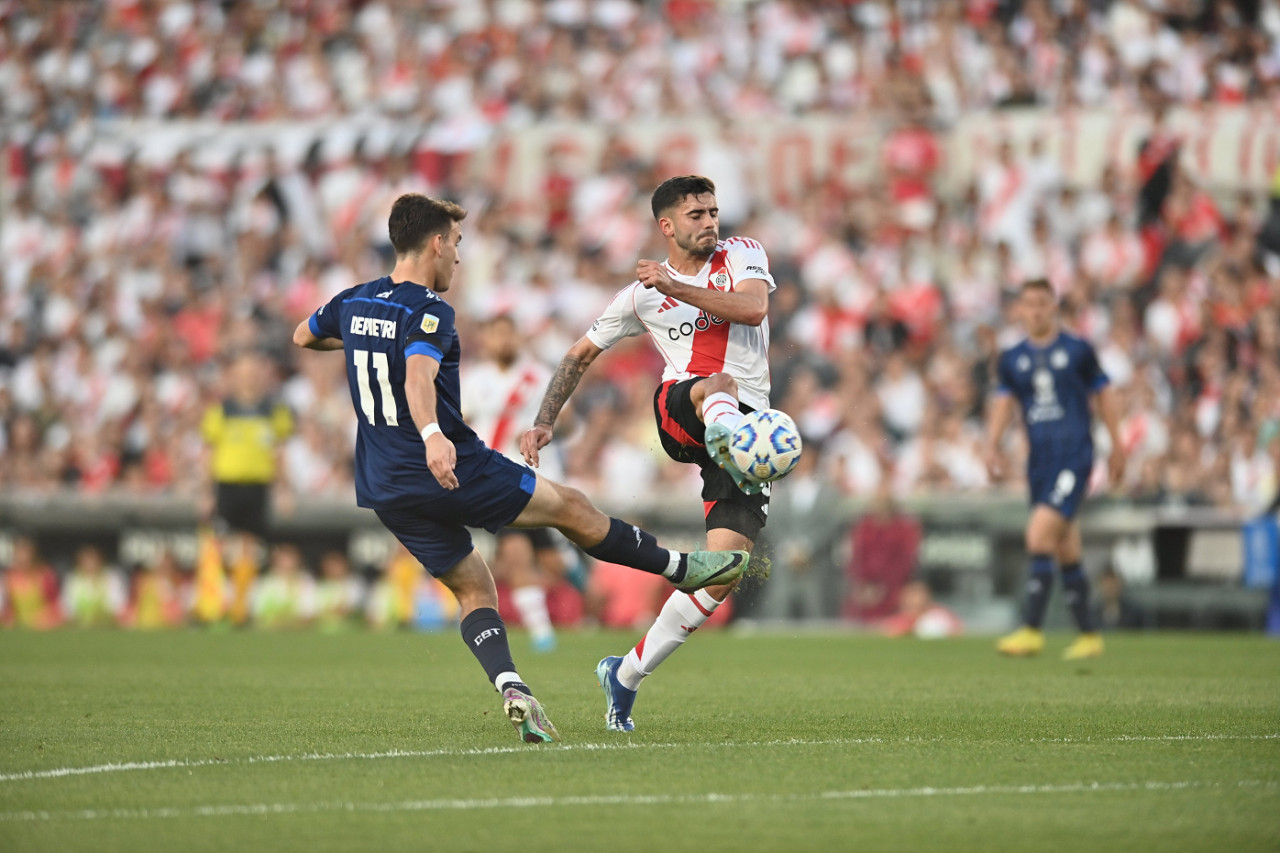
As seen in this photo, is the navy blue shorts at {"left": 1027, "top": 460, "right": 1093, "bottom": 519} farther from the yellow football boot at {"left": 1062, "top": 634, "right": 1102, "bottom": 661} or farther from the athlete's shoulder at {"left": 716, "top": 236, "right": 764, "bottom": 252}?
the athlete's shoulder at {"left": 716, "top": 236, "right": 764, "bottom": 252}

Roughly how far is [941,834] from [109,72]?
24.5 metres

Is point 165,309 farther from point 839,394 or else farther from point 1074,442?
point 1074,442

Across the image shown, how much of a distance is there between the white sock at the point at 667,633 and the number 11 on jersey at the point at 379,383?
4.62 feet

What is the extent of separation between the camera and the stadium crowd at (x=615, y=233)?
56.4ft

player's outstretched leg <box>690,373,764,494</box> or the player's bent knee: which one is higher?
the player's bent knee

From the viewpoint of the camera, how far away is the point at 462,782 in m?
5.61

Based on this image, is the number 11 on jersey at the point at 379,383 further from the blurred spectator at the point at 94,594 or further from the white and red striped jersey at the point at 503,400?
the blurred spectator at the point at 94,594

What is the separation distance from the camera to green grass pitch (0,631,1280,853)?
187 inches

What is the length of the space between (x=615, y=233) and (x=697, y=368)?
13.0m

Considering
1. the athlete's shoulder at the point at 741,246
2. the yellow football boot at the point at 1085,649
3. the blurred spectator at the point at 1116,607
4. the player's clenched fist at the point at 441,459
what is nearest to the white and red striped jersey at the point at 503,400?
the yellow football boot at the point at 1085,649

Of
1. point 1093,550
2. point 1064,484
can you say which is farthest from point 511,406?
point 1093,550

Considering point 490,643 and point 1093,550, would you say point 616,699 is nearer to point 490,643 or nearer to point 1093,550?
point 490,643

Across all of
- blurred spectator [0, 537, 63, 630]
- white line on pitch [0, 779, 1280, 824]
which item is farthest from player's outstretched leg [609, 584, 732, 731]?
blurred spectator [0, 537, 63, 630]

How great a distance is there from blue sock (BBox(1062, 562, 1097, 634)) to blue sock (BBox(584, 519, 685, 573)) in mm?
5976
